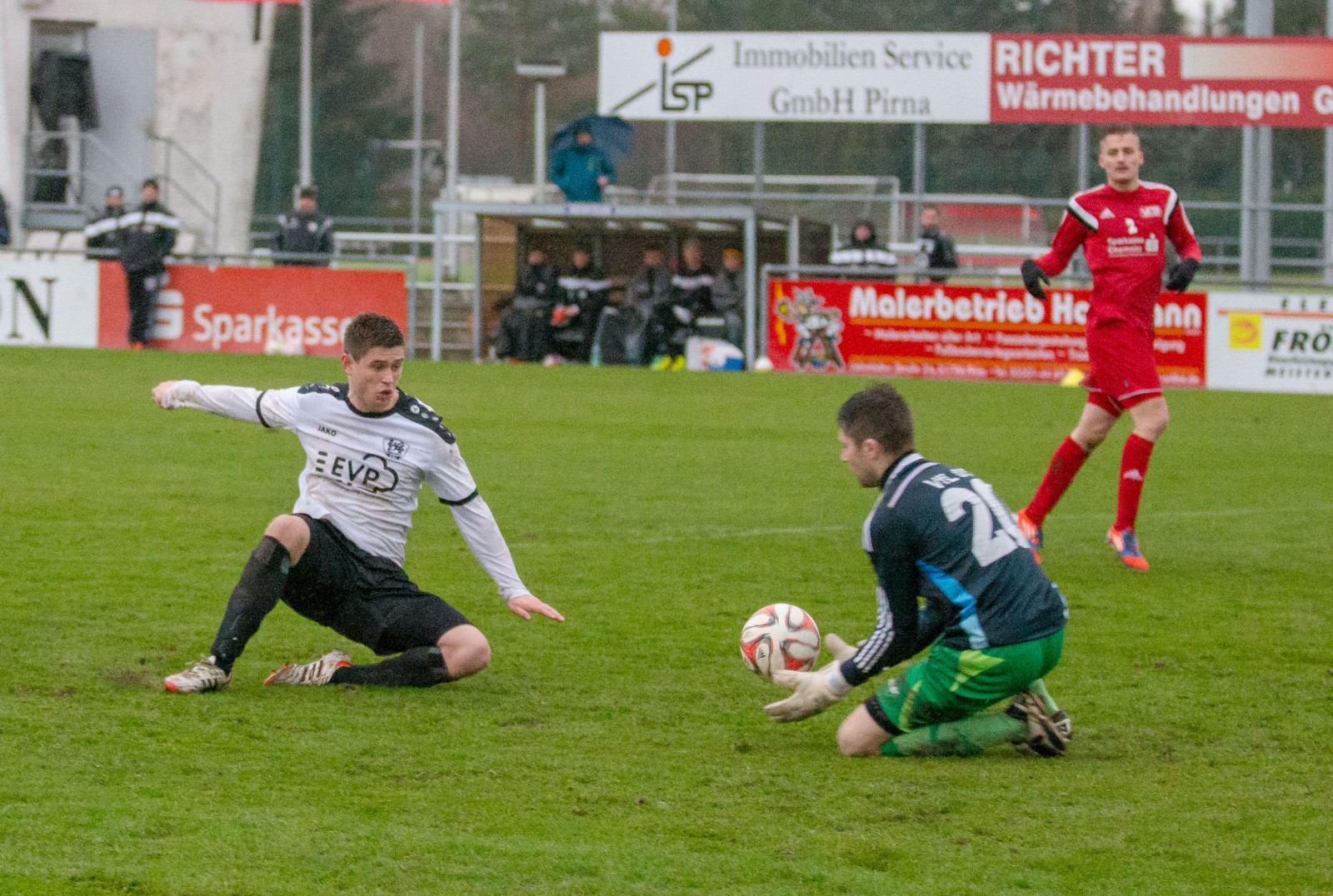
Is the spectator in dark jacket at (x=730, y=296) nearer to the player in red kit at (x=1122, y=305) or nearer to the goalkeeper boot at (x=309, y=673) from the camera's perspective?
the player in red kit at (x=1122, y=305)

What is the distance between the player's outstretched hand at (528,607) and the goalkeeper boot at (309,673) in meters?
0.70

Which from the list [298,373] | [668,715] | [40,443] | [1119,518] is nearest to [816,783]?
[668,715]

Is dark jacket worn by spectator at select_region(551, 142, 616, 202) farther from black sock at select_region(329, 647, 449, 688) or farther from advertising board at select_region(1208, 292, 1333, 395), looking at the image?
black sock at select_region(329, 647, 449, 688)

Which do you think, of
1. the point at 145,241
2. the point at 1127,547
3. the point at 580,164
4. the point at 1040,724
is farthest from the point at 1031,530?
the point at 580,164

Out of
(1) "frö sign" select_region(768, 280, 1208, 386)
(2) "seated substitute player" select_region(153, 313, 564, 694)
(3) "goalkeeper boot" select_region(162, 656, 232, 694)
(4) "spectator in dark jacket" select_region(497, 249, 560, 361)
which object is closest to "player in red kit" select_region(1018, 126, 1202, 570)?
(2) "seated substitute player" select_region(153, 313, 564, 694)

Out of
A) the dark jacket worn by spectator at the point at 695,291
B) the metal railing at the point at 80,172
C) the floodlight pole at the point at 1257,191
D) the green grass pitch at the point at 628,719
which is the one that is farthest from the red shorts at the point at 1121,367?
the metal railing at the point at 80,172

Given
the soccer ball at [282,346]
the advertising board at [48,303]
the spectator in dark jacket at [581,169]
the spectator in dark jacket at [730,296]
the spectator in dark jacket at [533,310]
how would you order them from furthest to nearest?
the spectator in dark jacket at [581,169] → the spectator in dark jacket at [533,310] → the spectator in dark jacket at [730,296] → the soccer ball at [282,346] → the advertising board at [48,303]

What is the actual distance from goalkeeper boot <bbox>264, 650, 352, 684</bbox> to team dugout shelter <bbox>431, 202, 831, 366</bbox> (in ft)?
53.2

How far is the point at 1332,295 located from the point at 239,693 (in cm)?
1580

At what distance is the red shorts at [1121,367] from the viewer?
8.46 meters

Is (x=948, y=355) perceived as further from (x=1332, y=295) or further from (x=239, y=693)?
(x=239, y=693)

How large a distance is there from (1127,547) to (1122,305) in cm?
118

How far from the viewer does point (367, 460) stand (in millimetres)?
5594

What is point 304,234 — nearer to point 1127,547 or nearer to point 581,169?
point 581,169
